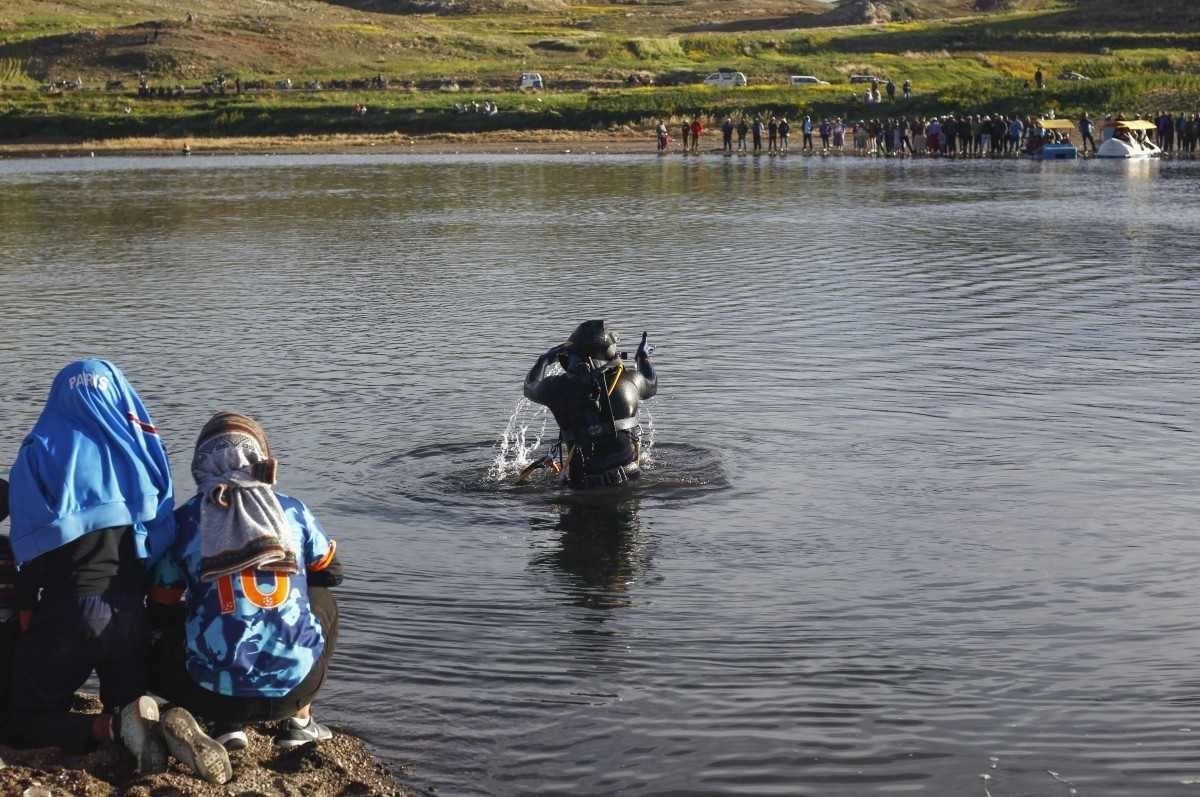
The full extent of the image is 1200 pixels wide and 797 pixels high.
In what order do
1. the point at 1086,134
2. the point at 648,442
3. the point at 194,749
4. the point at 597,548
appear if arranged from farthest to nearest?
the point at 1086,134 → the point at 648,442 → the point at 597,548 → the point at 194,749

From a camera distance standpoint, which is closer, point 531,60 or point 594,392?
point 594,392

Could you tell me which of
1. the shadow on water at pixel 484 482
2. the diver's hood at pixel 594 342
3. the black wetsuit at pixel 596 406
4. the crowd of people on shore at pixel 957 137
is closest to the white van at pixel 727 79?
the crowd of people on shore at pixel 957 137

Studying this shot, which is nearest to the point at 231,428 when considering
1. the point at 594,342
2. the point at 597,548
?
the point at 597,548

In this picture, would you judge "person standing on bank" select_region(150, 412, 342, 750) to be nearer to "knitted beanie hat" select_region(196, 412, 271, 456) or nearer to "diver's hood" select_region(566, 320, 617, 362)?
"knitted beanie hat" select_region(196, 412, 271, 456)

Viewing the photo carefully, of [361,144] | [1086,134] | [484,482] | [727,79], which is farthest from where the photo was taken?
[727,79]

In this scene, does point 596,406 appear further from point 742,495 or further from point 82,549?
point 82,549

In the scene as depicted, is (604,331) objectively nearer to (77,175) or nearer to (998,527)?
(998,527)

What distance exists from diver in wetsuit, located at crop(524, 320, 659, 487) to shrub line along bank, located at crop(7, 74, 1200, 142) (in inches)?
2731

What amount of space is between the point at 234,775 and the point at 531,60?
123192 mm

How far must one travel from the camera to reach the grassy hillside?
88.2 metres

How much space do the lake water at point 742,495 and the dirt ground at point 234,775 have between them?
37cm

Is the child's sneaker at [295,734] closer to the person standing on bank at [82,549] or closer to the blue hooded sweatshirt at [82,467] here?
the person standing on bank at [82,549]

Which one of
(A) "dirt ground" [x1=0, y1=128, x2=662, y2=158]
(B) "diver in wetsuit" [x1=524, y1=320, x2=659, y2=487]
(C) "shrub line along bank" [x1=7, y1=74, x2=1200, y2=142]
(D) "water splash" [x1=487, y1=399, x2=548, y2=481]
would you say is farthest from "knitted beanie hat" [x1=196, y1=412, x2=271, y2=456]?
(C) "shrub line along bank" [x1=7, y1=74, x2=1200, y2=142]

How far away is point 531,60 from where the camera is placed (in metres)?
127
